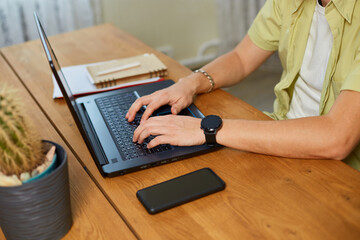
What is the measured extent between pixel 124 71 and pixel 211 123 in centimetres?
53

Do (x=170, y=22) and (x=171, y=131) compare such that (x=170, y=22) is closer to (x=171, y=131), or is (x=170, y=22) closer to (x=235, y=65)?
(x=235, y=65)

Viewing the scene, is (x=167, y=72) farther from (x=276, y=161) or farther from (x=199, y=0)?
Result: (x=199, y=0)

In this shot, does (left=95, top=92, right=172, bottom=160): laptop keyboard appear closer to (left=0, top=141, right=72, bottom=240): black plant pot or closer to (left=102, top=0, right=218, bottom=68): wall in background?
(left=0, top=141, right=72, bottom=240): black plant pot

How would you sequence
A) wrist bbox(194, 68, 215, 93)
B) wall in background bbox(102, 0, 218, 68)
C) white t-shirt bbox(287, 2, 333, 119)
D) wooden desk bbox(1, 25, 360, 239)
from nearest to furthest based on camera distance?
wooden desk bbox(1, 25, 360, 239), white t-shirt bbox(287, 2, 333, 119), wrist bbox(194, 68, 215, 93), wall in background bbox(102, 0, 218, 68)

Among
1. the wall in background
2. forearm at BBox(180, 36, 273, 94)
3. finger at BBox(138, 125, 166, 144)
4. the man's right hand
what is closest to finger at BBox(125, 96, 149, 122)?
the man's right hand

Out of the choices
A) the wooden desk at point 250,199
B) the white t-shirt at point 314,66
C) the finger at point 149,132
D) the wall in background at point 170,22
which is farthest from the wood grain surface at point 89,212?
the wall in background at point 170,22

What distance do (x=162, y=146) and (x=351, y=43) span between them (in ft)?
1.91

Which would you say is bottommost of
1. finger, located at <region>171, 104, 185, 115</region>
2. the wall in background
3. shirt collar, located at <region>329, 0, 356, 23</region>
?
the wall in background

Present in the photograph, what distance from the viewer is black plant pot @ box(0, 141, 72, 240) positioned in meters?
0.71

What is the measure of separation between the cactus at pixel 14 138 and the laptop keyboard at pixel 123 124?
32cm

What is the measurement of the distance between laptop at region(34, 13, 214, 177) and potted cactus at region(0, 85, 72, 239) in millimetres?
141

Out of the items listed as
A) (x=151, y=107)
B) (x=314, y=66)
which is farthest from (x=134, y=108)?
(x=314, y=66)

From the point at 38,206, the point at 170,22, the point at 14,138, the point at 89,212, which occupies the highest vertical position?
the point at 14,138

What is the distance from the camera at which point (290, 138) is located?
1.02 metres
